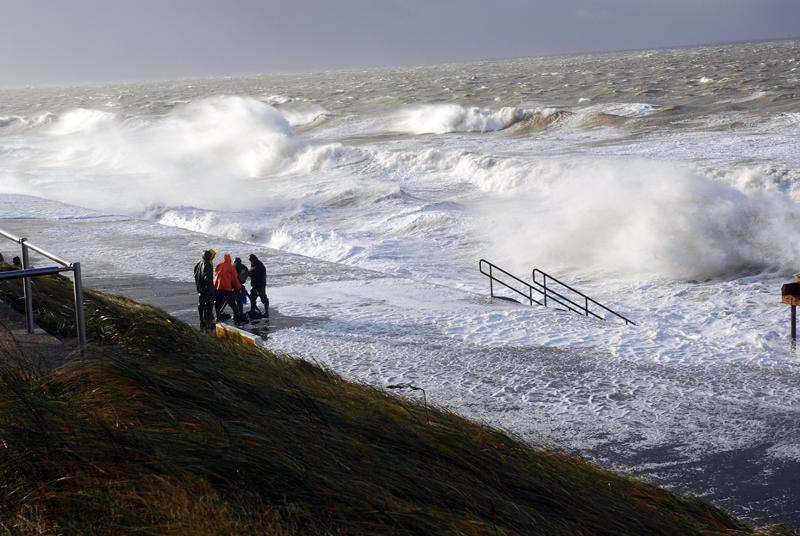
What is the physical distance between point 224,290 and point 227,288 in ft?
0.21

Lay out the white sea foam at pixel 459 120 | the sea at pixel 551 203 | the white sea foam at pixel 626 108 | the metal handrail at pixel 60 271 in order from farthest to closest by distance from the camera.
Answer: the white sea foam at pixel 459 120, the white sea foam at pixel 626 108, the sea at pixel 551 203, the metal handrail at pixel 60 271

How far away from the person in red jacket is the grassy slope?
6.85 m

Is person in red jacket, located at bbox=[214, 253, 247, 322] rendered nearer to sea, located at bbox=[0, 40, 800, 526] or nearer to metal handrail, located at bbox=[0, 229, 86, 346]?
sea, located at bbox=[0, 40, 800, 526]

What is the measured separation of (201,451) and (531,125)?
168 feet

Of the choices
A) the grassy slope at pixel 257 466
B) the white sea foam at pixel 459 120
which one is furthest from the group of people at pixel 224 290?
the white sea foam at pixel 459 120

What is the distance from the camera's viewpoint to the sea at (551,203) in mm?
12625

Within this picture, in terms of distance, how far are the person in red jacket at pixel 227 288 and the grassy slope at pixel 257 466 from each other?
6850 millimetres

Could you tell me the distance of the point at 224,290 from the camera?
1334 centimetres

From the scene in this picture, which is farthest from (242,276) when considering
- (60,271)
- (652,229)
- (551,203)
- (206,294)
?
(551,203)

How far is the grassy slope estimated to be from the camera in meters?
3.74

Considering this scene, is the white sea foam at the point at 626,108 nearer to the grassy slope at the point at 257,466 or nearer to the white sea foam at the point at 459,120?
the white sea foam at the point at 459,120

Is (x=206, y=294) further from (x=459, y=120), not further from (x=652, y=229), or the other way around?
(x=459, y=120)

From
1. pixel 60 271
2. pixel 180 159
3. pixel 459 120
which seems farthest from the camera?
pixel 459 120

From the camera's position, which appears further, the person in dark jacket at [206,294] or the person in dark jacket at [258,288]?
the person in dark jacket at [258,288]
